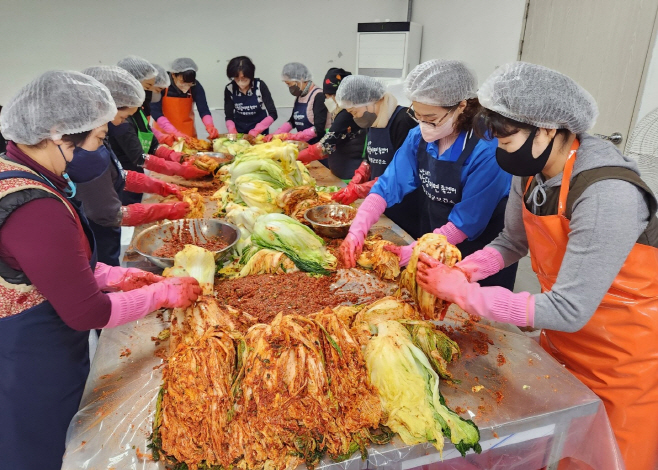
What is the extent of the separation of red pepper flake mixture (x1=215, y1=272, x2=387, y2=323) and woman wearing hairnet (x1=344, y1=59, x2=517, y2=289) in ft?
1.39

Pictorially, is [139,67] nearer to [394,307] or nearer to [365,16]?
[394,307]

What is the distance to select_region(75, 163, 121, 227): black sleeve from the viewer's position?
2.98 m

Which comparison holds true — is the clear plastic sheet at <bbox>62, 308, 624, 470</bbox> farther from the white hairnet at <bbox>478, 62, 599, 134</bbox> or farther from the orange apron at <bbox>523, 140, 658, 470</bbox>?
the white hairnet at <bbox>478, 62, 599, 134</bbox>

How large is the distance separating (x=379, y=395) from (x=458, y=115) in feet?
6.45

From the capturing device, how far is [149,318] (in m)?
2.42

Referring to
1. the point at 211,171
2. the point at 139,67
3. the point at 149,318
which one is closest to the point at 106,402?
the point at 149,318

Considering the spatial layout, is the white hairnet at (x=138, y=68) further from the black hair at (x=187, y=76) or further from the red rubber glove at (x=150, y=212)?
the red rubber glove at (x=150, y=212)

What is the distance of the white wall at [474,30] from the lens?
21.1ft

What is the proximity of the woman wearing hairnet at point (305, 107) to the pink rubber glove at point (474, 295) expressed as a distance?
15.6 ft

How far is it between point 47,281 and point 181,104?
637cm

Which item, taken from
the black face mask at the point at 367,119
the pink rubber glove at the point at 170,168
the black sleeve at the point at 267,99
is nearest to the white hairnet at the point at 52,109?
the black face mask at the point at 367,119

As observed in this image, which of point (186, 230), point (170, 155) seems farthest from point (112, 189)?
point (170, 155)

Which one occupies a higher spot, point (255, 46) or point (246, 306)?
point (255, 46)

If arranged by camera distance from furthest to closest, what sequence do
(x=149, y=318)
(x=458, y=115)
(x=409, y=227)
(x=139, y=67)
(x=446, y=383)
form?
1. (x=139, y=67)
2. (x=409, y=227)
3. (x=458, y=115)
4. (x=149, y=318)
5. (x=446, y=383)
